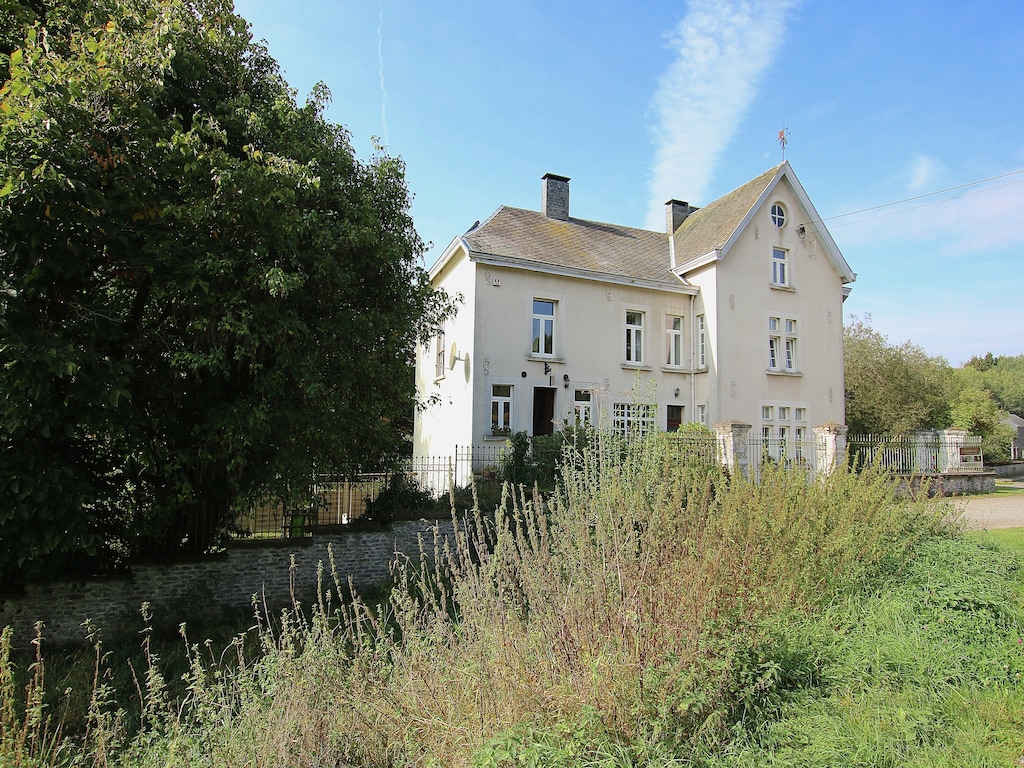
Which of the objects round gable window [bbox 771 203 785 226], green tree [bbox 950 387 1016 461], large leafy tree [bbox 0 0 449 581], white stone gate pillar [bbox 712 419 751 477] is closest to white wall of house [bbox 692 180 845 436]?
round gable window [bbox 771 203 785 226]

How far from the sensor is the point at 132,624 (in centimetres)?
795

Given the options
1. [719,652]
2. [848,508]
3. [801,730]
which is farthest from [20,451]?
[848,508]

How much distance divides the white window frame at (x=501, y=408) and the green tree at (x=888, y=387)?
Result: 17917mm

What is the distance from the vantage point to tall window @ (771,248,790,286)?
20.3 metres

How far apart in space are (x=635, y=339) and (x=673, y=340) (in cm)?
155

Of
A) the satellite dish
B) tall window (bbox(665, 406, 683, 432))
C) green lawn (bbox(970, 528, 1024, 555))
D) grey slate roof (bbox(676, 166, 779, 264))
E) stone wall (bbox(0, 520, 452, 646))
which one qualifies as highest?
grey slate roof (bbox(676, 166, 779, 264))

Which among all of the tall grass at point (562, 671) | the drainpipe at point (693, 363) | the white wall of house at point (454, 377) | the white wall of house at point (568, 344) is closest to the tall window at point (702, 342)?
the drainpipe at point (693, 363)

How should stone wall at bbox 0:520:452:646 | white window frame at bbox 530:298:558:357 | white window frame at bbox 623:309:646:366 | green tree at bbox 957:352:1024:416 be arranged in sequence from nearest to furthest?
stone wall at bbox 0:520:452:646
white window frame at bbox 530:298:558:357
white window frame at bbox 623:309:646:366
green tree at bbox 957:352:1024:416

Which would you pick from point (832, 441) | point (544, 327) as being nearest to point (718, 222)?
point (544, 327)

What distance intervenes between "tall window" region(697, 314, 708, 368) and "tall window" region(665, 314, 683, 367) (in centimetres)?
56

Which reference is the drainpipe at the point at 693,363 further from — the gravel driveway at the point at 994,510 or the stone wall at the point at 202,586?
the stone wall at the point at 202,586

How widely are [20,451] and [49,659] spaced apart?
258 centimetres

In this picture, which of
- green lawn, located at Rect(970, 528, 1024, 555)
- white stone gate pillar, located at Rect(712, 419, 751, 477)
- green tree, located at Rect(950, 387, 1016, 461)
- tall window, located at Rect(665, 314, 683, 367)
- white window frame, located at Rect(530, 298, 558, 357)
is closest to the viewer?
green lawn, located at Rect(970, 528, 1024, 555)

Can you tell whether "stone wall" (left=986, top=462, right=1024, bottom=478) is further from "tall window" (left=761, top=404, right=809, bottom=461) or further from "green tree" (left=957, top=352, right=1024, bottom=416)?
"green tree" (left=957, top=352, right=1024, bottom=416)
